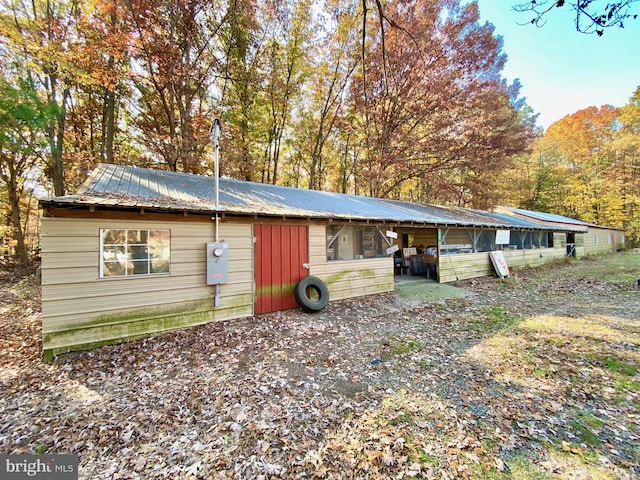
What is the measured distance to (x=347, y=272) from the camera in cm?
743

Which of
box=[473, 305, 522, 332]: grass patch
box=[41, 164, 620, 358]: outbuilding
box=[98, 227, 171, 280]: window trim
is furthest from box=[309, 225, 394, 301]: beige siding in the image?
box=[98, 227, 171, 280]: window trim

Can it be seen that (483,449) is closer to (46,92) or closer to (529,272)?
(529,272)

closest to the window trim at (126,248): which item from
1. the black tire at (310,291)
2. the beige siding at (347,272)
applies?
the black tire at (310,291)

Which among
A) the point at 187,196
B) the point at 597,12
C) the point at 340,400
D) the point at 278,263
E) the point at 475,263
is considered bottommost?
the point at 340,400

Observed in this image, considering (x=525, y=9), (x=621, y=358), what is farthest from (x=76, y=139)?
(x=621, y=358)

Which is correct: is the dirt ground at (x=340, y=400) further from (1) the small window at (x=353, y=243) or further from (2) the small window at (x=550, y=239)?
(2) the small window at (x=550, y=239)

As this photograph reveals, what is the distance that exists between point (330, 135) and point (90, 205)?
48.7 ft

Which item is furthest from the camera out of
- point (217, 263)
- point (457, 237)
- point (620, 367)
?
point (457, 237)

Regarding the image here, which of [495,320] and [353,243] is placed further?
[353,243]

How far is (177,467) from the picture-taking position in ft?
7.03

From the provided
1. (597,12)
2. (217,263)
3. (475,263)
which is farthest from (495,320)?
(217,263)

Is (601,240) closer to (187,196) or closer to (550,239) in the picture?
(550,239)

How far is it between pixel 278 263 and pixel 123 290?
2929mm

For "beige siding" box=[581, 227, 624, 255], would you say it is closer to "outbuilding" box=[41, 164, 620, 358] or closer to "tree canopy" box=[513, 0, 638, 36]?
"outbuilding" box=[41, 164, 620, 358]
